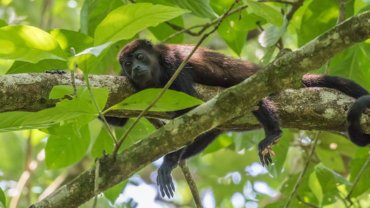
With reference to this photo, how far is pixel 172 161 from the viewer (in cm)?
459

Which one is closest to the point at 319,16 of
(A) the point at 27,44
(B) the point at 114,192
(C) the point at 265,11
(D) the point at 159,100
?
(C) the point at 265,11

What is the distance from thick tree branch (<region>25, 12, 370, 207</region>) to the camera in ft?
8.71

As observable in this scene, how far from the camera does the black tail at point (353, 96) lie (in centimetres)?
376

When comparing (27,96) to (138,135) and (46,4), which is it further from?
(46,4)

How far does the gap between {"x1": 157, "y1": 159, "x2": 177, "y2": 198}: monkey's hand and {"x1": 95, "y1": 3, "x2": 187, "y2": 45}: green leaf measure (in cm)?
194

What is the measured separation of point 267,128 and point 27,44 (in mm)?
2185

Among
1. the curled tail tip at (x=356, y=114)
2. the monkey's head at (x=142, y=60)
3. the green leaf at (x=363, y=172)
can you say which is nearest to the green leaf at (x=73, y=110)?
the curled tail tip at (x=356, y=114)

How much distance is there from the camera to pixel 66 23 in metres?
9.51

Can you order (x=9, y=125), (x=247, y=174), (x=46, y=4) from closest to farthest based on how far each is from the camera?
(x=9, y=125) → (x=46, y=4) → (x=247, y=174)

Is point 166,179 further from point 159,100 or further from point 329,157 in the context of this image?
point 329,157

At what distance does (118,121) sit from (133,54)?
0.65 metres

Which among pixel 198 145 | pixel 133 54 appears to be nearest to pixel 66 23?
pixel 133 54

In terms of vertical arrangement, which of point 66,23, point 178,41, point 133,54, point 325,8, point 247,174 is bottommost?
point 247,174

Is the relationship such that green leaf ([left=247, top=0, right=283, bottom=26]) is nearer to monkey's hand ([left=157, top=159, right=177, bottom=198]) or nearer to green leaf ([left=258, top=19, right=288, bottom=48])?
green leaf ([left=258, top=19, right=288, bottom=48])
